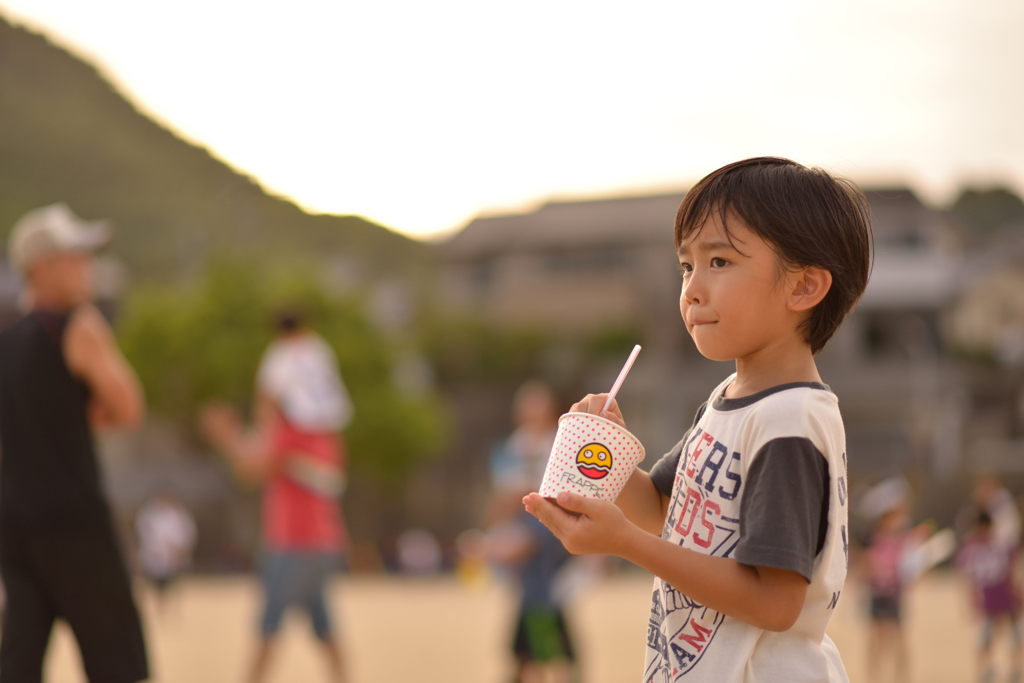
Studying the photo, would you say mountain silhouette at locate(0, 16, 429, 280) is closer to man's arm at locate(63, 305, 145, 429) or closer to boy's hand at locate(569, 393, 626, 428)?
man's arm at locate(63, 305, 145, 429)

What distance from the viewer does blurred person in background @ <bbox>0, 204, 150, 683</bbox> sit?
3.38 m

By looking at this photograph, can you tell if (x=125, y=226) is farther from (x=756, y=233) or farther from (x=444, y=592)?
(x=756, y=233)

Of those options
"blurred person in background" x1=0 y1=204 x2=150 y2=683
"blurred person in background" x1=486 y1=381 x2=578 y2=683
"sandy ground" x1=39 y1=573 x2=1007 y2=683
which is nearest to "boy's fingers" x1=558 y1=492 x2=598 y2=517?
"blurred person in background" x1=0 y1=204 x2=150 y2=683

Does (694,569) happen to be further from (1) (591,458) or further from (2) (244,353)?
(2) (244,353)

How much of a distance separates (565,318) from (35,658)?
39.4 m

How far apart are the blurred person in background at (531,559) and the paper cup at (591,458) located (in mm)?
3917

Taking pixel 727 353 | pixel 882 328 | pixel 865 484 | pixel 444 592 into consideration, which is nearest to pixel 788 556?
pixel 727 353

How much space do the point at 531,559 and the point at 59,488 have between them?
291 cm

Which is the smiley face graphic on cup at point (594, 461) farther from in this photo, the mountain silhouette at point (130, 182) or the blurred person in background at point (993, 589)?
the mountain silhouette at point (130, 182)

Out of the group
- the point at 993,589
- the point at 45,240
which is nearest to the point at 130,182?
the point at 993,589

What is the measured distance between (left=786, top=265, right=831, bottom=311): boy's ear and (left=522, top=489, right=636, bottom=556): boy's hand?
0.47 m

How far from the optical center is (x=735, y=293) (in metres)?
1.71

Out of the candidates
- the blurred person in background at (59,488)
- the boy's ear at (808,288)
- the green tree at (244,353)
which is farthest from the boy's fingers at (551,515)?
the green tree at (244,353)

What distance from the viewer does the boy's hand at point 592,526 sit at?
1598 mm
